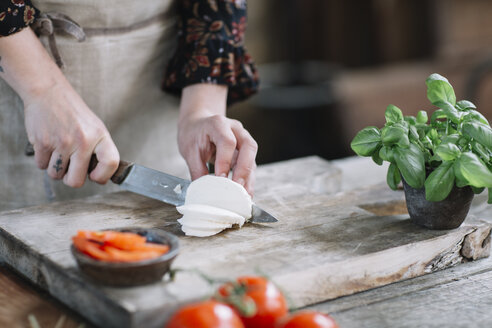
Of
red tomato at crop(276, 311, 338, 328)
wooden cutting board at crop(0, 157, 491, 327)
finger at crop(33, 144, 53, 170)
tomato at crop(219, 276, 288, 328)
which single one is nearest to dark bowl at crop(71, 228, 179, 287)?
wooden cutting board at crop(0, 157, 491, 327)

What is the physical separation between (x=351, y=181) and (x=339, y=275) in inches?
31.8

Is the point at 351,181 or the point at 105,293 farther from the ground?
the point at 105,293

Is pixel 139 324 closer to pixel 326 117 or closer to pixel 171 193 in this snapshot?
pixel 171 193

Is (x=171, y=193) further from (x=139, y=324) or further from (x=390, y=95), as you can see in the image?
(x=390, y=95)

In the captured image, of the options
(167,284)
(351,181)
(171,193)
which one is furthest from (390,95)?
(167,284)

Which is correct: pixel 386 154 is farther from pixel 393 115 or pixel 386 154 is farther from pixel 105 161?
pixel 105 161

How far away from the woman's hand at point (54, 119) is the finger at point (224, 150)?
22cm

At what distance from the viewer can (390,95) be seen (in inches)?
186

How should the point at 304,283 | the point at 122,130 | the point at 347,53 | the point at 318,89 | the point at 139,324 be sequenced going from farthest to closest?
1. the point at 347,53
2. the point at 318,89
3. the point at 122,130
4. the point at 304,283
5. the point at 139,324

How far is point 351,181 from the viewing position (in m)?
1.99

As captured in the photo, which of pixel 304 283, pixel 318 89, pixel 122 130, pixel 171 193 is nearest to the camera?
pixel 304 283

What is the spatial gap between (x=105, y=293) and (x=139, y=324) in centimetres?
8

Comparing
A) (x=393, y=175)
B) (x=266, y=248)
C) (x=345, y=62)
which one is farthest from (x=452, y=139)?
(x=345, y=62)

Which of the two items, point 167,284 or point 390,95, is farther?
point 390,95
